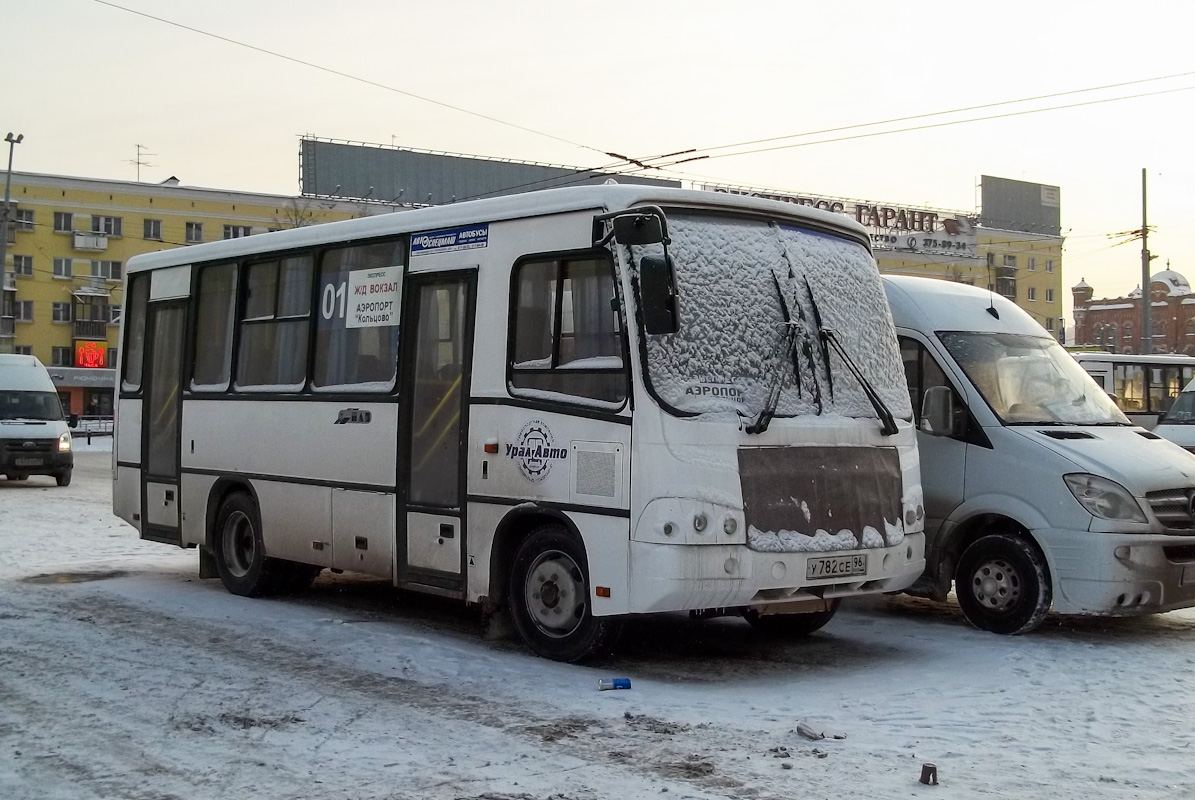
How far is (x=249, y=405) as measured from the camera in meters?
11.5

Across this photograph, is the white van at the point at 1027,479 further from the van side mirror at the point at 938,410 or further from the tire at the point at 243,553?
the tire at the point at 243,553

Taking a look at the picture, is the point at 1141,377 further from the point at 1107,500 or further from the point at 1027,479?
the point at 1107,500

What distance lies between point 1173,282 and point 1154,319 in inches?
198

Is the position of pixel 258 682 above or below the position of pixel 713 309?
below

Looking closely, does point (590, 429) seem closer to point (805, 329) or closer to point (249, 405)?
point (805, 329)

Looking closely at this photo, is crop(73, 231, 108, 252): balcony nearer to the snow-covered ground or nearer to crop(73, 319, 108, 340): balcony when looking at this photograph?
crop(73, 319, 108, 340): balcony

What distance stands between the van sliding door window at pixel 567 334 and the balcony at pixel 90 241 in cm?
6757

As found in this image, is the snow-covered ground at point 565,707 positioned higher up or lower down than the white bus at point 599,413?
lower down

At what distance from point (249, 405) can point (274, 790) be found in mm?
6268

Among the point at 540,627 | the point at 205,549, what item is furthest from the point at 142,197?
the point at 540,627

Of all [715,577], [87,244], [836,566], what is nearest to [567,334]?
[715,577]

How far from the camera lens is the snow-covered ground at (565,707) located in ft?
19.2

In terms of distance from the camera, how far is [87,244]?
7075 centimetres

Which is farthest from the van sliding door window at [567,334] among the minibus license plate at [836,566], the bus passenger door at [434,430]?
the minibus license plate at [836,566]
